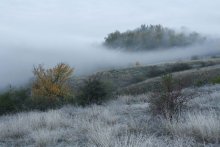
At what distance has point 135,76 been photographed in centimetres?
7900

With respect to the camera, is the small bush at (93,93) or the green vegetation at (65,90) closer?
Result: the green vegetation at (65,90)


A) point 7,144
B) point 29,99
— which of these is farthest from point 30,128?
point 29,99

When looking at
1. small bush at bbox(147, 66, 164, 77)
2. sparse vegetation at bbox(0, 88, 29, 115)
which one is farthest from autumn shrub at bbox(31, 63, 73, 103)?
small bush at bbox(147, 66, 164, 77)

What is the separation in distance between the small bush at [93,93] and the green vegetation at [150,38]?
113 m

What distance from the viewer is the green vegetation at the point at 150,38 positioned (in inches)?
5586

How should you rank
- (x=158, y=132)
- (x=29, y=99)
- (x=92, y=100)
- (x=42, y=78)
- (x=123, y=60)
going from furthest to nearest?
(x=123, y=60) → (x=42, y=78) → (x=29, y=99) → (x=92, y=100) → (x=158, y=132)

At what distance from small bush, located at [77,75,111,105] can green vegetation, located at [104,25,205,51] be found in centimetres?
11300

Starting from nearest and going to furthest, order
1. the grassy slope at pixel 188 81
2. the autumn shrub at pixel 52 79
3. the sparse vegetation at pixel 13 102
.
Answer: the sparse vegetation at pixel 13 102 < the grassy slope at pixel 188 81 < the autumn shrub at pixel 52 79

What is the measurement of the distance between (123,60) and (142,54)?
703cm

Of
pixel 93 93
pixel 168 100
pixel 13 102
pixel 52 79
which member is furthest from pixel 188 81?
pixel 168 100

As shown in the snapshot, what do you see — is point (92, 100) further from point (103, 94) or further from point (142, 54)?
point (142, 54)

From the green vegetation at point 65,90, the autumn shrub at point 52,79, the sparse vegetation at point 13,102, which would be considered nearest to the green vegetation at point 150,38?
the green vegetation at point 65,90

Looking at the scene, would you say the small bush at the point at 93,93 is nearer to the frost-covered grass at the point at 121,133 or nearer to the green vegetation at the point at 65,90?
the green vegetation at the point at 65,90

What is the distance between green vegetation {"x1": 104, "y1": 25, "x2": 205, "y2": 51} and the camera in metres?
142
